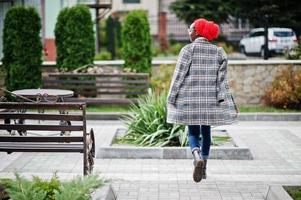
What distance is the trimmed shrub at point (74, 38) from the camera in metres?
15.1

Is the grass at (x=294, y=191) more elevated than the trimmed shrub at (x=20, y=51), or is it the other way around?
the trimmed shrub at (x=20, y=51)

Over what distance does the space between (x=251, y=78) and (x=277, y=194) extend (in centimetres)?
923

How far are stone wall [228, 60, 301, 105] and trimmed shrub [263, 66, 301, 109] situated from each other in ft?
0.91

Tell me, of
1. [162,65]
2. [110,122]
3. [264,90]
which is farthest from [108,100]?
[264,90]

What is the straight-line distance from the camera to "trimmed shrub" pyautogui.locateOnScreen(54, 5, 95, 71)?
596 inches

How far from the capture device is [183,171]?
8148 millimetres

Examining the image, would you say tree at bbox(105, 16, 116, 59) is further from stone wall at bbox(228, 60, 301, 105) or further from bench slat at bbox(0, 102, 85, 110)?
bench slat at bbox(0, 102, 85, 110)

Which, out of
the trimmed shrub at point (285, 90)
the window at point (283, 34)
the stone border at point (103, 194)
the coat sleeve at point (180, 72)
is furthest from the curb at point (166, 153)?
the window at point (283, 34)

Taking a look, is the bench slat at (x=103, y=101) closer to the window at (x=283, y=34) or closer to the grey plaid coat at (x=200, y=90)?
the grey plaid coat at (x=200, y=90)

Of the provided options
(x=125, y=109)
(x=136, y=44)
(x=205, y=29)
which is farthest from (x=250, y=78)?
(x=205, y=29)

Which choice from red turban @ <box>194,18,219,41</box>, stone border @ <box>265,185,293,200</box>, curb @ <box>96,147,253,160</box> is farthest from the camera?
curb @ <box>96,147,253,160</box>

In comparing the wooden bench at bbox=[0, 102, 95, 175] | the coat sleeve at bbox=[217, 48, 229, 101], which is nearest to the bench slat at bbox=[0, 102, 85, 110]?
the wooden bench at bbox=[0, 102, 95, 175]

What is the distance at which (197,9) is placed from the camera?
33.3 meters

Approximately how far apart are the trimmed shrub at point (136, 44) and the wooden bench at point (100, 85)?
0.86 meters
